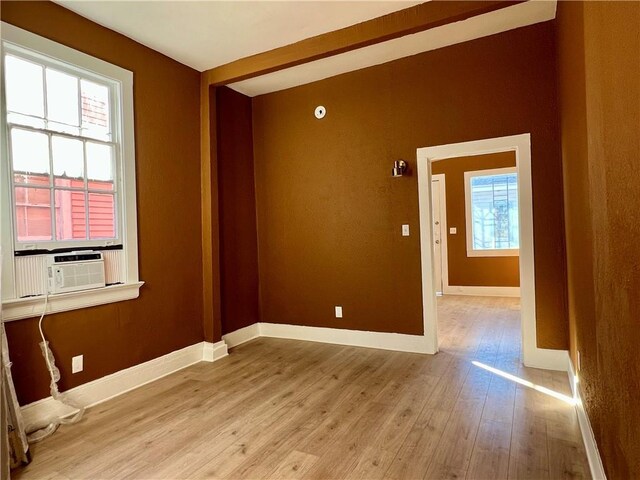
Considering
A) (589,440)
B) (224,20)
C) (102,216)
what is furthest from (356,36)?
(589,440)


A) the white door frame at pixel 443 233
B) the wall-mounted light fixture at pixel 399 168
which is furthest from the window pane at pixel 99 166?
the white door frame at pixel 443 233

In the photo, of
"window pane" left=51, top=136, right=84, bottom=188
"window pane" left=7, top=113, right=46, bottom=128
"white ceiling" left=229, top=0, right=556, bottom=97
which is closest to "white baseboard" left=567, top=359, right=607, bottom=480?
"white ceiling" left=229, top=0, right=556, bottom=97

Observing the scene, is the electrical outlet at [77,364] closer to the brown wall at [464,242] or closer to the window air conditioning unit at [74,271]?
the window air conditioning unit at [74,271]

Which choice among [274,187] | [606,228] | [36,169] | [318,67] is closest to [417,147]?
[318,67]

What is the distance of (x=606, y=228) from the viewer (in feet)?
4.43

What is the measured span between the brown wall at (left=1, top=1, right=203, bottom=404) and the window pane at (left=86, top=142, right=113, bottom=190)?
0.22 m

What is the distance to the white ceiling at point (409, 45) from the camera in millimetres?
2914

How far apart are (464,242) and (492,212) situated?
72 centimetres

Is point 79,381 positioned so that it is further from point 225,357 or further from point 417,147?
point 417,147

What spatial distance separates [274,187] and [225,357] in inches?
78.1

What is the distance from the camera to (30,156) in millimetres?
2424

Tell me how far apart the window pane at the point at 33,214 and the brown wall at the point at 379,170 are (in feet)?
7.56

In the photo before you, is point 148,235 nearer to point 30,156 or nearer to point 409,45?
point 30,156

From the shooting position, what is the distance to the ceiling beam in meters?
2.52
